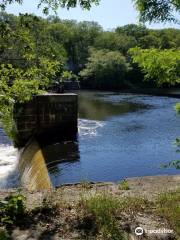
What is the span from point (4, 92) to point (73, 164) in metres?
13.5

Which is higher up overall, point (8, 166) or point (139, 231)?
point (139, 231)

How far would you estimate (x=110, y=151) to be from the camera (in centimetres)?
2423

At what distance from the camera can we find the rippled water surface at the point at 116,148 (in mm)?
19828

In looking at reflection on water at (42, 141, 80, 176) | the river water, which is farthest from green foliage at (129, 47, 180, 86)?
reflection on water at (42, 141, 80, 176)

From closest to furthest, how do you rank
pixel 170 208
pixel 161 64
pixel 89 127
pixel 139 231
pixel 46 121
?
pixel 139 231 → pixel 161 64 → pixel 170 208 → pixel 46 121 → pixel 89 127

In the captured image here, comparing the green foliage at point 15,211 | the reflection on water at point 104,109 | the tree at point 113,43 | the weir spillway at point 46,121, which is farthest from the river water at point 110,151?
the tree at point 113,43

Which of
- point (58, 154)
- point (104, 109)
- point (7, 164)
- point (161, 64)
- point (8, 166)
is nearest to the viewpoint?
point (161, 64)

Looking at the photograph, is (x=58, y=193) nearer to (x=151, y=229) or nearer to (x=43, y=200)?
(x=43, y=200)

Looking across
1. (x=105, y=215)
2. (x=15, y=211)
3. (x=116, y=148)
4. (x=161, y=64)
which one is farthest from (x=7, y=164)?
(x=161, y=64)

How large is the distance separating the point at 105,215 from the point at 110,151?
16265 mm

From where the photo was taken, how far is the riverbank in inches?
292

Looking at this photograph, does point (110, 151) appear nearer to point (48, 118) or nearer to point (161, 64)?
point (48, 118)

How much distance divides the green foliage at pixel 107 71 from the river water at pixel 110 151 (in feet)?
134

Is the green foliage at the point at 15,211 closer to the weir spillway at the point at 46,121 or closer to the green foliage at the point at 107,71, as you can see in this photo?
the weir spillway at the point at 46,121
